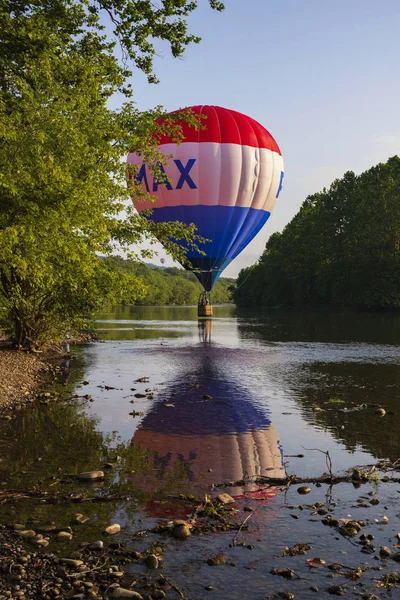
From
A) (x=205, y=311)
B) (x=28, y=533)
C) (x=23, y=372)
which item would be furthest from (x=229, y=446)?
(x=205, y=311)

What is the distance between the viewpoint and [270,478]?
39.5 ft

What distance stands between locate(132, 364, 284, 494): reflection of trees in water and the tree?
5.56 metres

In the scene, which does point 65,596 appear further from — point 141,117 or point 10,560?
point 141,117

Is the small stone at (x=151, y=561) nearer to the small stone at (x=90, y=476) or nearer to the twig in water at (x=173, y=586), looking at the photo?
the twig in water at (x=173, y=586)

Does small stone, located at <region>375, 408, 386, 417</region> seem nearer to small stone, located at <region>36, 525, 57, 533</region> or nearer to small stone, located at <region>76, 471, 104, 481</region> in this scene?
small stone, located at <region>76, 471, 104, 481</region>

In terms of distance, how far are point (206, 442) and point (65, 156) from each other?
9088mm

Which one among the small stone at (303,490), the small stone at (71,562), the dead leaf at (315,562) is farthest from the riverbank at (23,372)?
the dead leaf at (315,562)

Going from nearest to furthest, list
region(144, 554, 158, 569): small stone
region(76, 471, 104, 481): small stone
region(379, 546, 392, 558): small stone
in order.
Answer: region(144, 554, 158, 569): small stone → region(379, 546, 392, 558): small stone → region(76, 471, 104, 481): small stone

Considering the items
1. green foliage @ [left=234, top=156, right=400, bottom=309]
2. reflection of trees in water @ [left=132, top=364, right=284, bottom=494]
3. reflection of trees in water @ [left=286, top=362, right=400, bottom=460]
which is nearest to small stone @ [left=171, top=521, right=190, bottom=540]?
reflection of trees in water @ [left=132, top=364, right=284, bottom=494]

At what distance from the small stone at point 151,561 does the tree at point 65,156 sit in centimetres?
866

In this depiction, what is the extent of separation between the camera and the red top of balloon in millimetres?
52553

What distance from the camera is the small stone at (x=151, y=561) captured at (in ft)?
26.1

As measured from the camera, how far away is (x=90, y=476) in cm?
1172

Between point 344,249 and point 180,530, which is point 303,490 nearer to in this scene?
point 180,530
